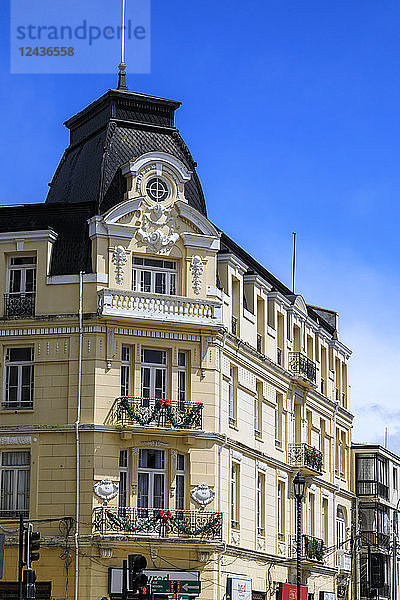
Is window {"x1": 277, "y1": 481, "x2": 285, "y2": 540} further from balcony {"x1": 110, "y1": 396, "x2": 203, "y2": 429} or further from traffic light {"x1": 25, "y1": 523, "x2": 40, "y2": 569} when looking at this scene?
traffic light {"x1": 25, "y1": 523, "x2": 40, "y2": 569}

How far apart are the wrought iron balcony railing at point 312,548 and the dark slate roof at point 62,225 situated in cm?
1983

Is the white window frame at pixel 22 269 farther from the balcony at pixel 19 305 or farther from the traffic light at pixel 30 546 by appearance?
the traffic light at pixel 30 546

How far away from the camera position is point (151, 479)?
47.1 meters

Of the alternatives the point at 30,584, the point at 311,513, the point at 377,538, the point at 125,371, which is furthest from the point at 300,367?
the point at 377,538

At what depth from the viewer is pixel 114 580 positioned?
44844 mm

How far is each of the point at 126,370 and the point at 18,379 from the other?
4452 millimetres

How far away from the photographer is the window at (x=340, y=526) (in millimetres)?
67125

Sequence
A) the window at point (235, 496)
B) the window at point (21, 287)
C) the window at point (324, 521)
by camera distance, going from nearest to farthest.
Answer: the window at point (21, 287) → the window at point (235, 496) → the window at point (324, 521)

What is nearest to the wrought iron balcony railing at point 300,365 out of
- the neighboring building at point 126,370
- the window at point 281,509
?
the window at point 281,509

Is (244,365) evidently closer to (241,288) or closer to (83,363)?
(241,288)

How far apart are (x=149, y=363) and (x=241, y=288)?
703cm

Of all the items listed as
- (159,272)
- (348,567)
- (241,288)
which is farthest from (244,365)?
(348,567)

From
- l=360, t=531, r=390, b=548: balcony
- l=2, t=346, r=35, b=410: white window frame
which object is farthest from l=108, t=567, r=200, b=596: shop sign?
l=360, t=531, r=390, b=548: balcony

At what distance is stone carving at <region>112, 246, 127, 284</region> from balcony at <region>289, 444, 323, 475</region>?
1612 cm
